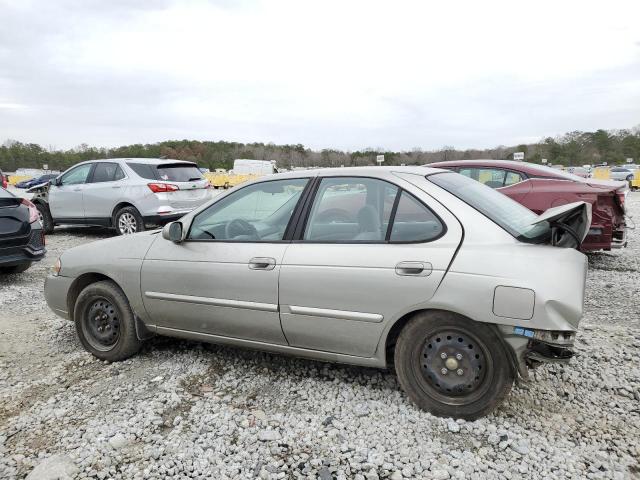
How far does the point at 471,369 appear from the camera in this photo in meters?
2.83

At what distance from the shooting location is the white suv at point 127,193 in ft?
31.8

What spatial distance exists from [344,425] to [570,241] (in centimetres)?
180

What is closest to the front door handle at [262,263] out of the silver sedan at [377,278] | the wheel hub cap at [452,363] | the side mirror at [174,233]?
the silver sedan at [377,278]

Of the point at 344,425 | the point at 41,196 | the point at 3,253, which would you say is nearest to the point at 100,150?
the point at 41,196

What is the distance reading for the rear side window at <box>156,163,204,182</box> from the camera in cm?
993

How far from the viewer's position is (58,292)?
4195 millimetres

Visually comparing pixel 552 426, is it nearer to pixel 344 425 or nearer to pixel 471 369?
pixel 471 369

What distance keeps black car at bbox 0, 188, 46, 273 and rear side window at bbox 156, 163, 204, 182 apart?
3.36 meters

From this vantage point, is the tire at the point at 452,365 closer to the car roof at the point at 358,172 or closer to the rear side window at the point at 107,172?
the car roof at the point at 358,172

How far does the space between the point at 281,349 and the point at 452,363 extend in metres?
1.17

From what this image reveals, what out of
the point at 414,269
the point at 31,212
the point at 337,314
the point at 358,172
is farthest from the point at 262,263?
the point at 31,212

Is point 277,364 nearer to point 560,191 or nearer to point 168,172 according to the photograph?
point 560,191

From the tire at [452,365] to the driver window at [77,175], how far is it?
31.4 feet

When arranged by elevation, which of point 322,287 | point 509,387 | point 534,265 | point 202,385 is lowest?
point 202,385
